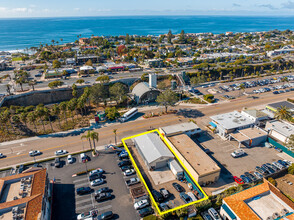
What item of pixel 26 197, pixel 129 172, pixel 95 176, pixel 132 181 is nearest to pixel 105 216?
pixel 132 181

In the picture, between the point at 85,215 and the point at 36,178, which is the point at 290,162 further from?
the point at 36,178

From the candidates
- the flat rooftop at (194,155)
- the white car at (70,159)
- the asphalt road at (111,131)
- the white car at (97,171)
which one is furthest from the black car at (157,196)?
the white car at (70,159)

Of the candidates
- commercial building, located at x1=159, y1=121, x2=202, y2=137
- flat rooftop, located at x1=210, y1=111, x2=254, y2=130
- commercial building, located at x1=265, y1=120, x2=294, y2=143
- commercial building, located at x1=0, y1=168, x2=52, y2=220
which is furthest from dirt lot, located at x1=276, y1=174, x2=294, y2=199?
commercial building, located at x1=0, y1=168, x2=52, y2=220

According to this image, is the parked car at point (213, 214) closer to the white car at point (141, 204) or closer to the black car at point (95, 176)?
the white car at point (141, 204)

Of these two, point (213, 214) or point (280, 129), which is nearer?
point (213, 214)

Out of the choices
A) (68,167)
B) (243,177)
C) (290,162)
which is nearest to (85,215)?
(68,167)

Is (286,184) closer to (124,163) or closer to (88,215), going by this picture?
(124,163)

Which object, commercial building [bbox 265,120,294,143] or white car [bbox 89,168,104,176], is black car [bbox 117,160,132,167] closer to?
white car [bbox 89,168,104,176]

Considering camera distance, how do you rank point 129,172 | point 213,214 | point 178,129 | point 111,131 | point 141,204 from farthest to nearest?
point 111,131 → point 178,129 → point 129,172 → point 141,204 → point 213,214
